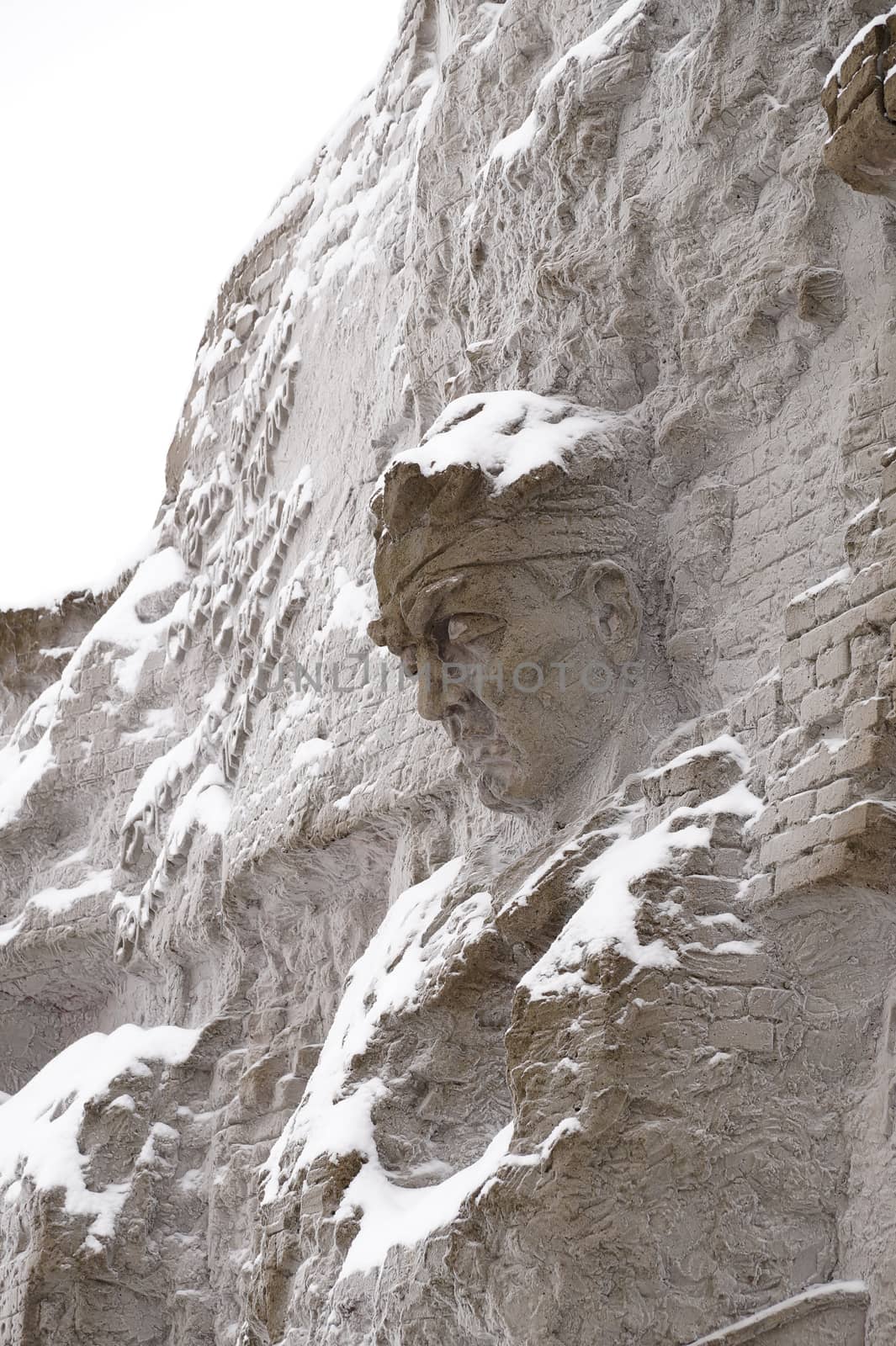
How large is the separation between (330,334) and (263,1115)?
321cm

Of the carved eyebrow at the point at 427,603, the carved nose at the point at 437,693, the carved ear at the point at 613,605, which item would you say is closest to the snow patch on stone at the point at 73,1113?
the carved nose at the point at 437,693

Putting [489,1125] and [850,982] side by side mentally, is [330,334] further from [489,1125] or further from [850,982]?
[850,982]

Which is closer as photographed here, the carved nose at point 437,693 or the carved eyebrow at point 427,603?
the carved eyebrow at point 427,603

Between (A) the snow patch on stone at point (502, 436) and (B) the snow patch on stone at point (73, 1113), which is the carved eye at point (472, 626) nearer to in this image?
(A) the snow patch on stone at point (502, 436)

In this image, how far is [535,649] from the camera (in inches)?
183

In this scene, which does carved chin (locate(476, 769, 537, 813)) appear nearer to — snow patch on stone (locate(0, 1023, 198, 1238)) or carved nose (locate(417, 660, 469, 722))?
carved nose (locate(417, 660, 469, 722))

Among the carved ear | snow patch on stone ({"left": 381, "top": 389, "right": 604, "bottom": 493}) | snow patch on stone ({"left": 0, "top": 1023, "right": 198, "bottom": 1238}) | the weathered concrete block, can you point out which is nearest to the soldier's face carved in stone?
the carved ear

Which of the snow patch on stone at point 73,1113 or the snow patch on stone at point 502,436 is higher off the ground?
the snow patch on stone at point 502,436

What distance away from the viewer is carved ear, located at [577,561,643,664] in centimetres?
464

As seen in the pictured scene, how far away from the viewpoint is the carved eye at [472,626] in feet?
15.3

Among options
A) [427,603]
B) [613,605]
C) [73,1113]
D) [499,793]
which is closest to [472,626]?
[427,603]

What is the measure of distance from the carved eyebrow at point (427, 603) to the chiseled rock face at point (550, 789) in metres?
0.01

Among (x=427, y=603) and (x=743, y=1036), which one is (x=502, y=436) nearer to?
(x=427, y=603)

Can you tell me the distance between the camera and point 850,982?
375cm
